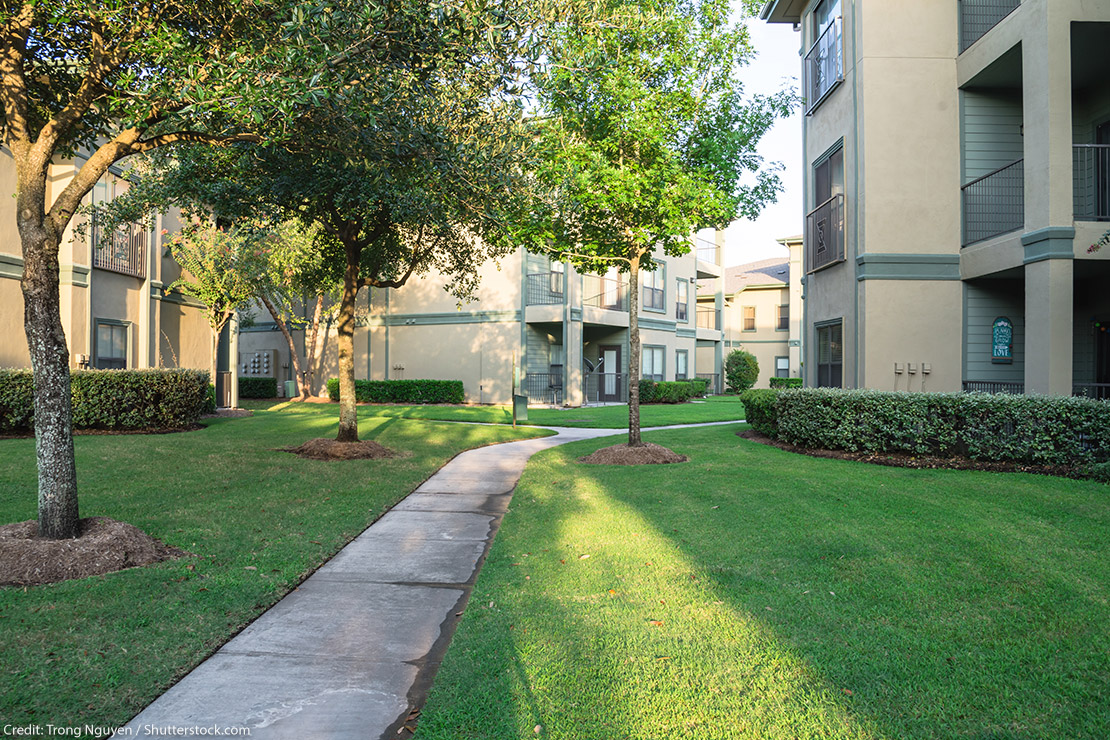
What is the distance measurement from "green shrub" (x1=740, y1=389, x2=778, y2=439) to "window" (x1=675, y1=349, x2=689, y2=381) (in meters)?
18.4

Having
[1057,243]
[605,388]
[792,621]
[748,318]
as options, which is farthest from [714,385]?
[792,621]

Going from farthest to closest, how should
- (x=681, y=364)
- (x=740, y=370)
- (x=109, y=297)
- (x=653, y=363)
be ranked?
1. (x=740, y=370)
2. (x=681, y=364)
3. (x=653, y=363)
4. (x=109, y=297)

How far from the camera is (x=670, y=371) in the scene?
31.4m

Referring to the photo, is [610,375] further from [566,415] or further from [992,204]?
[992,204]

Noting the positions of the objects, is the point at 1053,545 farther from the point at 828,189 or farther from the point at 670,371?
the point at 670,371

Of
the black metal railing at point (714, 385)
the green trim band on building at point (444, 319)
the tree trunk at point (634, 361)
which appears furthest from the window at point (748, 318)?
the tree trunk at point (634, 361)

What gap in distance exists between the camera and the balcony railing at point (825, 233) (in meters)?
12.2

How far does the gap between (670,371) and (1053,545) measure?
1028 inches

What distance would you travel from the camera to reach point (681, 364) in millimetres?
33344

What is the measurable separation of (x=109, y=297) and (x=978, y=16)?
19087 millimetres

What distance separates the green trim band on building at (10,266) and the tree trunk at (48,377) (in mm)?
10757

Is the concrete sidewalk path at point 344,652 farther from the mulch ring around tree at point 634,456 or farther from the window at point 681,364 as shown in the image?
the window at point 681,364

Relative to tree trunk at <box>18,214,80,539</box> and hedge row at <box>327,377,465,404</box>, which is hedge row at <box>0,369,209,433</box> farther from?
hedge row at <box>327,377,465,404</box>

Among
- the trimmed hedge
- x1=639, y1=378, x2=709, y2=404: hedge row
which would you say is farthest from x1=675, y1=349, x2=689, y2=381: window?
the trimmed hedge
